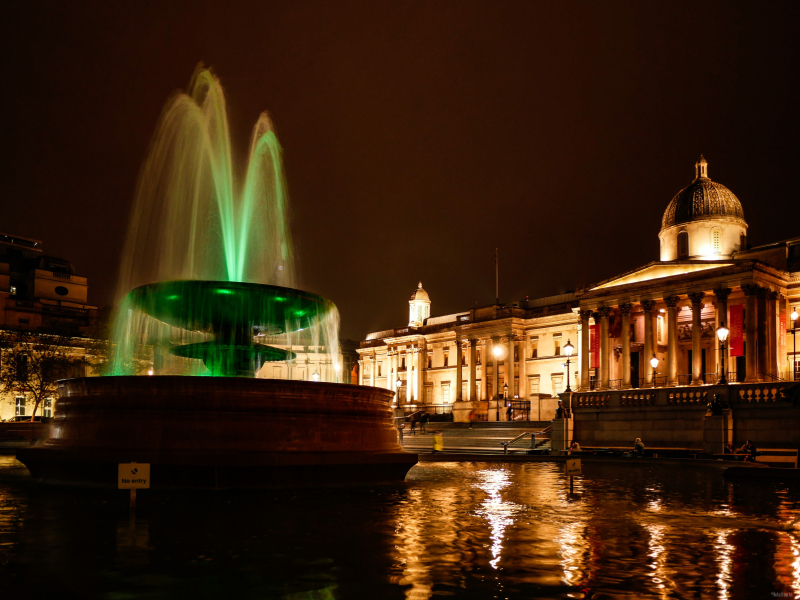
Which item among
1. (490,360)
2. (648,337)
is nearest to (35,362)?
(490,360)

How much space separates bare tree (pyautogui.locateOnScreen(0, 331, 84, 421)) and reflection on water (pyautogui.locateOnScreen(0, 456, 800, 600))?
164 ft

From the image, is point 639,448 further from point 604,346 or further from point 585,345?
point 585,345

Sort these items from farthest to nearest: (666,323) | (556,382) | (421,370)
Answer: (421,370)
(556,382)
(666,323)

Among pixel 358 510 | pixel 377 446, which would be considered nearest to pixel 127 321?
pixel 377 446

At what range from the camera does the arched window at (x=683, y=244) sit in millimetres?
59719

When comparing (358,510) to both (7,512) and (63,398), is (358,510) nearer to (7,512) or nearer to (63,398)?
(7,512)

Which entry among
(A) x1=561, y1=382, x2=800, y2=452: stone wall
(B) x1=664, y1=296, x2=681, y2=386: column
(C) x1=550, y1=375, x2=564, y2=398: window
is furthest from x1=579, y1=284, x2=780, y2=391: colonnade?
(A) x1=561, y1=382, x2=800, y2=452: stone wall

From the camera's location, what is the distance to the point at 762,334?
50.7 meters

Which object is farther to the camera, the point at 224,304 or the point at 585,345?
the point at 585,345

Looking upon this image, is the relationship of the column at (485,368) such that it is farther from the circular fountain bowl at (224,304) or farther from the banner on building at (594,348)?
the circular fountain bowl at (224,304)

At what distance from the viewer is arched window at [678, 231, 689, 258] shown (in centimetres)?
5972

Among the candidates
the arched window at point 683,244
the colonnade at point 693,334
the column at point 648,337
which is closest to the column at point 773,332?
the colonnade at point 693,334

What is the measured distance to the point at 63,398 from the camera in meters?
16.0

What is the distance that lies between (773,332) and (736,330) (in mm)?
2616
